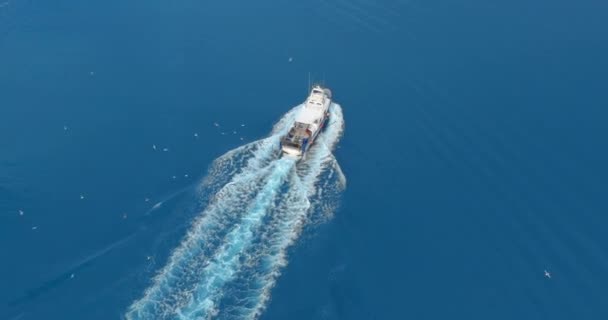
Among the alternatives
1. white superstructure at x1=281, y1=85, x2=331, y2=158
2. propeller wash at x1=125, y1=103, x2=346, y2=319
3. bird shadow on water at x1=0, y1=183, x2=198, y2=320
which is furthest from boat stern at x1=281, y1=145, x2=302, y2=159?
bird shadow on water at x1=0, y1=183, x2=198, y2=320

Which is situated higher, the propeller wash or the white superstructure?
the white superstructure

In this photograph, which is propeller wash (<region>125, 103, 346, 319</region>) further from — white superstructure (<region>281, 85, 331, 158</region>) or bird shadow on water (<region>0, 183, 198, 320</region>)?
bird shadow on water (<region>0, 183, 198, 320</region>)

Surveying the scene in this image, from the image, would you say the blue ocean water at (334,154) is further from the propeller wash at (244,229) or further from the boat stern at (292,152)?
the boat stern at (292,152)

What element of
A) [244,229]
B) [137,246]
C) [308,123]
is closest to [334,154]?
[308,123]

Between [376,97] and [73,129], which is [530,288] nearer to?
[376,97]

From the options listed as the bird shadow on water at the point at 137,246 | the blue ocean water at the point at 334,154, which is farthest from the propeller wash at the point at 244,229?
the bird shadow on water at the point at 137,246

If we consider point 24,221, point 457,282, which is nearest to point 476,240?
point 457,282
